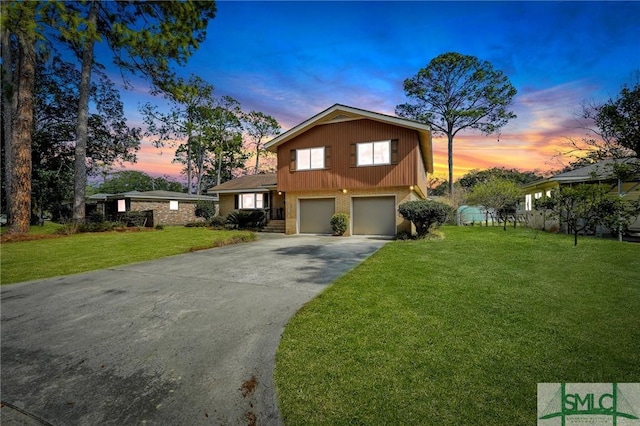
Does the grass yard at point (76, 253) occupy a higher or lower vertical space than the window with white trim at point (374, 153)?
lower

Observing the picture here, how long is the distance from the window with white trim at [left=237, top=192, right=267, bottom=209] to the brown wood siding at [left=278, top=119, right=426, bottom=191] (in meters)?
5.62

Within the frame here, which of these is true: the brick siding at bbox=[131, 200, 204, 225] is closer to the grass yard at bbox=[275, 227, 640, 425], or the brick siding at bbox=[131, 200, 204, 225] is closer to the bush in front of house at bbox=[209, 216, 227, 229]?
the bush in front of house at bbox=[209, 216, 227, 229]

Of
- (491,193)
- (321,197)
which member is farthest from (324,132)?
Answer: (491,193)

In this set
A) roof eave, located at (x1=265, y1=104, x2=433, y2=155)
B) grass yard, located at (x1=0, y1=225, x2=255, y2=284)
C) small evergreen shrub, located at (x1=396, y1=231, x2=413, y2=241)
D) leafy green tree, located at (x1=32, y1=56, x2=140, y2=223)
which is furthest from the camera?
leafy green tree, located at (x1=32, y1=56, x2=140, y2=223)

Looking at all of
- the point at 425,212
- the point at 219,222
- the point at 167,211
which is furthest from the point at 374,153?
the point at 167,211

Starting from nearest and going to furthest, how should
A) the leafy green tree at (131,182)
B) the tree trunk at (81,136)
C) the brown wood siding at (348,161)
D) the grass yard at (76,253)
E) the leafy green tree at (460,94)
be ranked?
the grass yard at (76,253)
the brown wood siding at (348,161)
the tree trunk at (81,136)
the leafy green tree at (460,94)
the leafy green tree at (131,182)

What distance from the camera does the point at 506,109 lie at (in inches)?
1051

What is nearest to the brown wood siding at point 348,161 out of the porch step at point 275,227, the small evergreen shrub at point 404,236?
the small evergreen shrub at point 404,236

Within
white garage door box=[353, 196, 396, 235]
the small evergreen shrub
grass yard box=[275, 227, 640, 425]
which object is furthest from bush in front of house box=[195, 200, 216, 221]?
grass yard box=[275, 227, 640, 425]

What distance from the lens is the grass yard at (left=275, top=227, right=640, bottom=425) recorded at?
2.16 metres

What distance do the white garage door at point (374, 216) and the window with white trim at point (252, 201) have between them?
30.7 ft

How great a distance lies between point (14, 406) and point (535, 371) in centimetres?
452

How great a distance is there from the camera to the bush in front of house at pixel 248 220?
19.3m

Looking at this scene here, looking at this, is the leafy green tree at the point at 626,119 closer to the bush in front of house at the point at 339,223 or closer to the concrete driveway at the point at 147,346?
the concrete driveway at the point at 147,346
